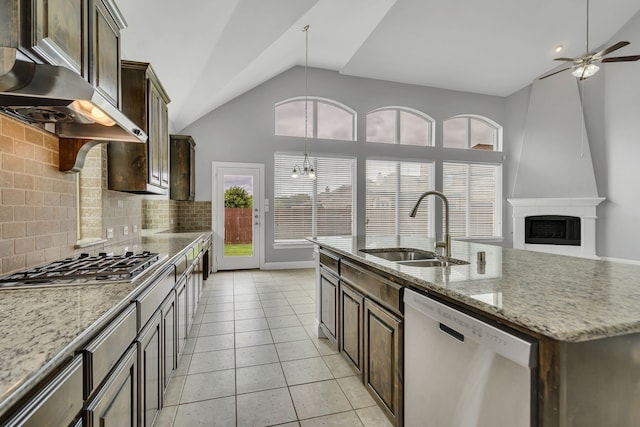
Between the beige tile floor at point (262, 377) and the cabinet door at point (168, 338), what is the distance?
19 centimetres

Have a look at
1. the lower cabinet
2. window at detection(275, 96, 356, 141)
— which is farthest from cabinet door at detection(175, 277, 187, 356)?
window at detection(275, 96, 356, 141)

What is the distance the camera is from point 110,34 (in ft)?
6.06

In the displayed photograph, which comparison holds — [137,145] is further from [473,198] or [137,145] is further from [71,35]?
[473,198]

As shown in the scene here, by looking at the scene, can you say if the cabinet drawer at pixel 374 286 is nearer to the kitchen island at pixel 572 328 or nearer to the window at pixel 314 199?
the kitchen island at pixel 572 328

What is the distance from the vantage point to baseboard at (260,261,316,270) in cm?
587

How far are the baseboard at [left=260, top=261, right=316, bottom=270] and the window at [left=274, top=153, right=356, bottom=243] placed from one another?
1.46ft

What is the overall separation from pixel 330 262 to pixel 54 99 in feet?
6.37

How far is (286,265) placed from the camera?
5961 millimetres

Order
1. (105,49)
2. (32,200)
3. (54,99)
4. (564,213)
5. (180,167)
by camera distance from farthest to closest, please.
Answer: (564,213)
(180,167)
(105,49)
(32,200)
(54,99)

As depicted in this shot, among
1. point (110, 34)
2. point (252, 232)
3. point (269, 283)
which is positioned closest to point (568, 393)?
point (110, 34)

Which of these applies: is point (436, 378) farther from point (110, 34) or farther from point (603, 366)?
point (110, 34)

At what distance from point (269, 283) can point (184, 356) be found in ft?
7.78

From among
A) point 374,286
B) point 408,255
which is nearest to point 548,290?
point 374,286

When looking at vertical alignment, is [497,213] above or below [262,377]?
above
